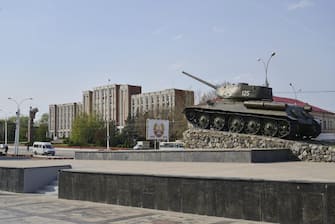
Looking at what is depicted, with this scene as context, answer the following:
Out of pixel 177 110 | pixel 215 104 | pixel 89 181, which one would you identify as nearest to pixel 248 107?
pixel 215 104

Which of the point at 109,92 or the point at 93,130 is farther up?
the point at 109,92

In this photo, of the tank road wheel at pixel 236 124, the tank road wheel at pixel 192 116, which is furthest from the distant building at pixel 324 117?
the tank road wheel at pixel 236 124

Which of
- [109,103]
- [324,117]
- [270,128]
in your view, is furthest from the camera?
[109,103]

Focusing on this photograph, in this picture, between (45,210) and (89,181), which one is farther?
(89,181)

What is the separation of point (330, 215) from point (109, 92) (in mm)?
100364

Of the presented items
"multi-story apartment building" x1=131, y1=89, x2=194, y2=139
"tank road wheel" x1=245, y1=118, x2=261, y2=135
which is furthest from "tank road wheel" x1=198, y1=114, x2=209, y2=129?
"multi-story apartment building" x1=131, y1=89, x2=194, y2=139

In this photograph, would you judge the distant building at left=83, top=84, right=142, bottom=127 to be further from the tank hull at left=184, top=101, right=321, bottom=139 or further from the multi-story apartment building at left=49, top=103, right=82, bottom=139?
the tank hull at left=184, top=101, right=321, bottom=139

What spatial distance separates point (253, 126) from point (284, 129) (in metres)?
1.85

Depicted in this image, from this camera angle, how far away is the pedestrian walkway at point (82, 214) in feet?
29.7

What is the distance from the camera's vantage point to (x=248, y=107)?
22.9 metres

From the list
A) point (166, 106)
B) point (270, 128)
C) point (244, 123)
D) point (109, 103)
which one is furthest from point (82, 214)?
point (109, 103)

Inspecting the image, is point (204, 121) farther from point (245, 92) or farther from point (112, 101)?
point (112, 101)

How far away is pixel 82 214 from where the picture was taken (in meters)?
10.1

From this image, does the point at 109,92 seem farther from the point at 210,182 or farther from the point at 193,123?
the point at 210,182
